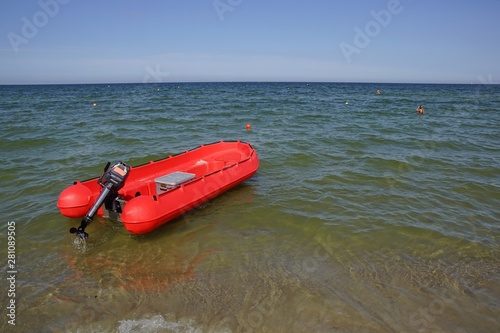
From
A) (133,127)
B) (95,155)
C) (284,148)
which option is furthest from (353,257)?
(133,127)

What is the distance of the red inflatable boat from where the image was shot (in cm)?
672

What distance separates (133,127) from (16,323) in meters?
16.9

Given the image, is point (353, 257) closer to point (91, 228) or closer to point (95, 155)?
point (91, 228)

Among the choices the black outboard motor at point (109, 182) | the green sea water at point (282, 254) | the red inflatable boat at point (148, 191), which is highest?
the black outboard motor at point (109, 182)

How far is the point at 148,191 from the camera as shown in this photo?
8734 mm

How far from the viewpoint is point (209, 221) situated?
800 centimetres

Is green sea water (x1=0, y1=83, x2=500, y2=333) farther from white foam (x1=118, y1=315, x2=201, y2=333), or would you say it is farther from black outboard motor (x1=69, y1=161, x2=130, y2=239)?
black outboard motor (x1=69, y1=161, x2=130, y2=239)

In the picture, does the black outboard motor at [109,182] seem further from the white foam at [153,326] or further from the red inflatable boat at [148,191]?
the white foam at [153,326]

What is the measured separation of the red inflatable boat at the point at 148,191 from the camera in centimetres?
672

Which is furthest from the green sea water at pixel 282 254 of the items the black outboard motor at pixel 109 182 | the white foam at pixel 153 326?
the black outboard motor at pixel 109 182

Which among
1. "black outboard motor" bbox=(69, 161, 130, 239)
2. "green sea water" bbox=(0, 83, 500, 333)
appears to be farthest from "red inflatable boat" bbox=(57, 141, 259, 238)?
"green sea water" bbox=(0, 83, 500, 333)

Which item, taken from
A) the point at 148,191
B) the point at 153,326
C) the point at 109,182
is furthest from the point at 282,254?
the point at 148,191

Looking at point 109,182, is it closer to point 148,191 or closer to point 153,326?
point 148,191

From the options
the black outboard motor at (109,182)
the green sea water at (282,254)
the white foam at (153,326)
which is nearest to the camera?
the white foam at (153,326)
